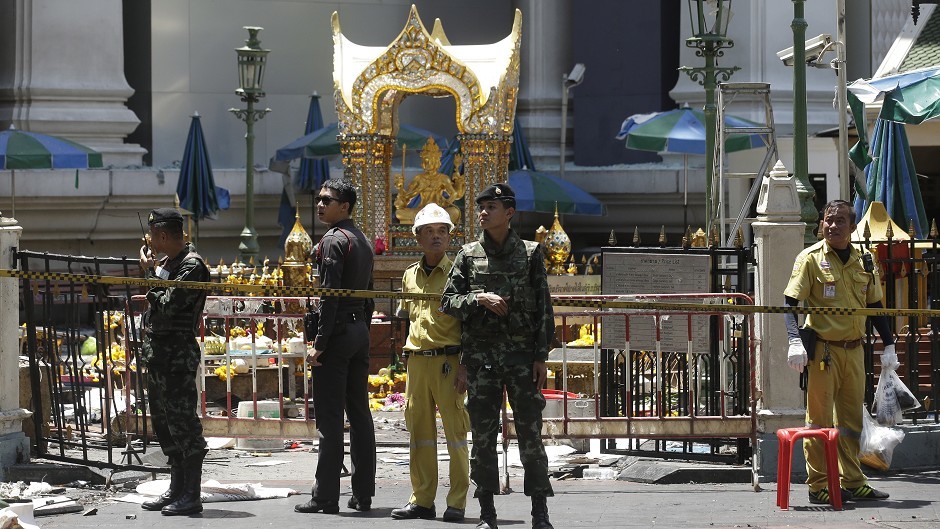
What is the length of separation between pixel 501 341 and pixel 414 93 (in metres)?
10.8

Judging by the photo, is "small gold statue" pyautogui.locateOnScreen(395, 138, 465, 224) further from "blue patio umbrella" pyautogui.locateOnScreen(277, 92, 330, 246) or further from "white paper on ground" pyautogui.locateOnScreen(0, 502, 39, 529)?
"white paper on ground" pyautogui.locateOnScreen(0, 502, 39, 529)

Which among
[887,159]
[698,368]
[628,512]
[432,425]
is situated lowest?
[628,512]

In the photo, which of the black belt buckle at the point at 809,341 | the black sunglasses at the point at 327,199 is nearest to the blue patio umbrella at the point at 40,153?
the black sunglasses at the point at 327,199

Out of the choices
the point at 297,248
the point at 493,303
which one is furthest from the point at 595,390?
the point at 297,248

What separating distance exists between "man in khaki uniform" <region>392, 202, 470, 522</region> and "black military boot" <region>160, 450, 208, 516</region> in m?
1.04

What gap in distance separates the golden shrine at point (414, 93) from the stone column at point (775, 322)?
8674mm

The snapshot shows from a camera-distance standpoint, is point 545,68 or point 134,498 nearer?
point 134,498

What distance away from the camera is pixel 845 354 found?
8.98 metres

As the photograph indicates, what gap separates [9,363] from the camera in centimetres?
960

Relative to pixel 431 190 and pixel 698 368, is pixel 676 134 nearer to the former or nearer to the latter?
pixel 431 190

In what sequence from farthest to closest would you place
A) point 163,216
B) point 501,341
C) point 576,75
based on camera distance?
point 576,75 < point 163,216 < point 501,341

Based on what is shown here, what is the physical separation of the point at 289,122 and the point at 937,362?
16.5 m

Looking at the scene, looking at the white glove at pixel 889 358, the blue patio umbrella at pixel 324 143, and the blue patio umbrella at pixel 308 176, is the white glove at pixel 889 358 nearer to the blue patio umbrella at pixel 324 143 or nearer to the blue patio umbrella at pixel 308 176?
the blue patio umbrella at pixel 324 143

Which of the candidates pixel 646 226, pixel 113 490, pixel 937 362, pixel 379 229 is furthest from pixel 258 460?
pixel 646 226
